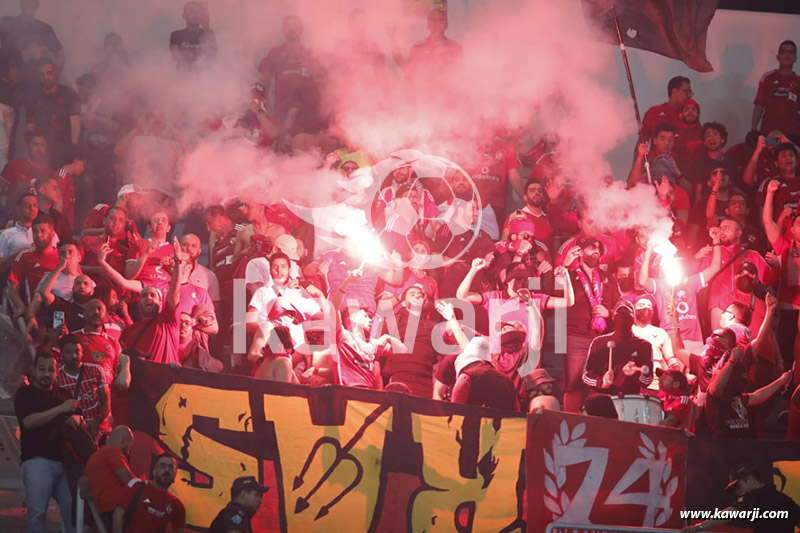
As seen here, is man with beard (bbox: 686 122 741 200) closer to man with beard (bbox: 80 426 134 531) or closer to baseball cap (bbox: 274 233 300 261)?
baseball cap (bbox: 274 233 300 261)

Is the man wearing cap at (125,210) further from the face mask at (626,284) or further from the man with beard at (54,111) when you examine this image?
the face mask at (626,284)

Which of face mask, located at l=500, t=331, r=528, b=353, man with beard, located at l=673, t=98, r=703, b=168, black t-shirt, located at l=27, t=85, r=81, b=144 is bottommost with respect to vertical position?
face mask, located at l=500, t=331, r=528, b=353

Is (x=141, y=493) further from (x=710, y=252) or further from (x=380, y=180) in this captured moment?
(x=710, y=252)

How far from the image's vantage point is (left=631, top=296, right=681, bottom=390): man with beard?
7.18 metres

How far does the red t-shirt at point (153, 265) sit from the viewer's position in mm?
7219

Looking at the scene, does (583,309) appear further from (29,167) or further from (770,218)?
(29,167)

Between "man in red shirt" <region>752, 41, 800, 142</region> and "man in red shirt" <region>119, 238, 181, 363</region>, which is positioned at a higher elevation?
"man in red shirt" <region>752, 41, 800, 142</region>

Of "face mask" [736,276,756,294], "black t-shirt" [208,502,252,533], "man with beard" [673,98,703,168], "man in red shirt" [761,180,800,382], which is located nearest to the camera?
"black t-shirt" [208,502,252,533]

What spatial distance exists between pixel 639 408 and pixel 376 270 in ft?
7.11

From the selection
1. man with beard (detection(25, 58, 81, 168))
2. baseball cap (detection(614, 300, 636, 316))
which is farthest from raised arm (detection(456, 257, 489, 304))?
man with beard (detection(25, 58, 81, 168))

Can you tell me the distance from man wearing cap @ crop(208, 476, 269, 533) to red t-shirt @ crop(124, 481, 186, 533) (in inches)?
8.4

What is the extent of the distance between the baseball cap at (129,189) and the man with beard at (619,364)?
3.82 m

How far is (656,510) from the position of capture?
5730 mm

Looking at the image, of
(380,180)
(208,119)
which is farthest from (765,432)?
(208,119)
